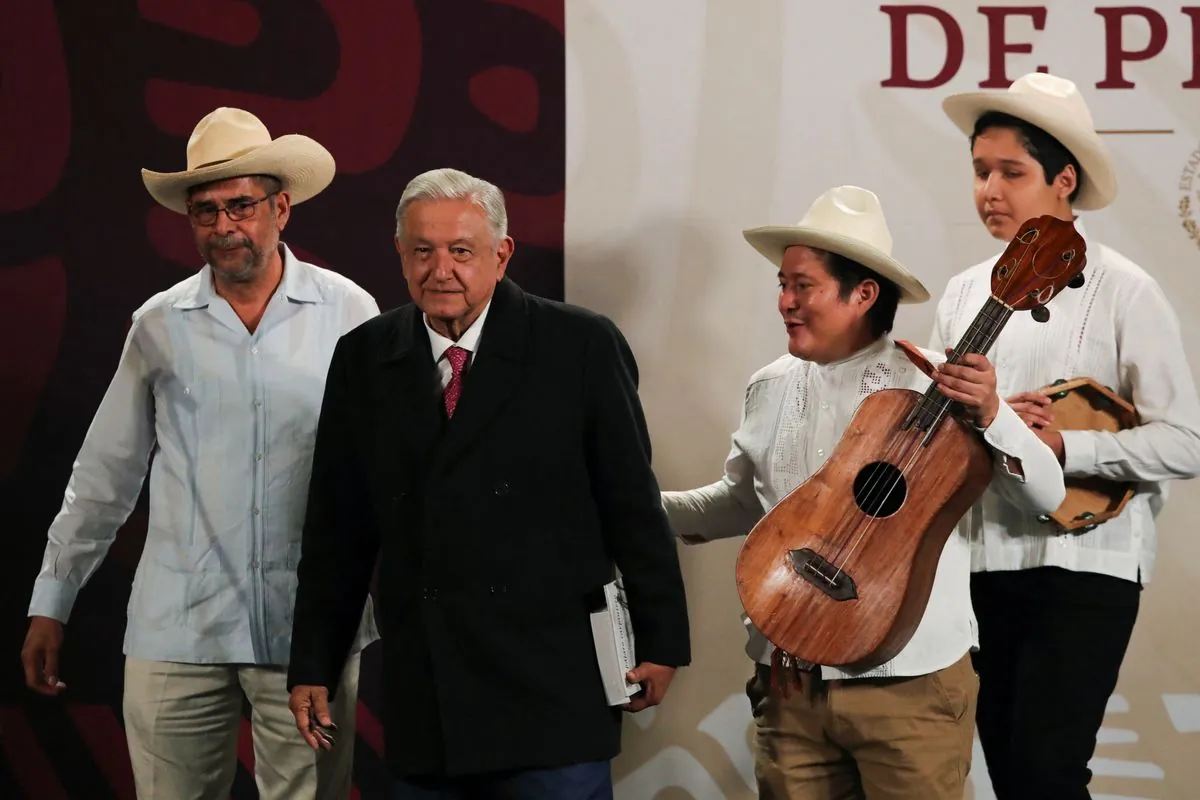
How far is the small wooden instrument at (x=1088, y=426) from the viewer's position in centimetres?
294

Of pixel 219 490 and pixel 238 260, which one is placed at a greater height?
pixel 238 260

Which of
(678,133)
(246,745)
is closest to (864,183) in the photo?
(678,133)

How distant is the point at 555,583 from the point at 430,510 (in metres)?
0.26

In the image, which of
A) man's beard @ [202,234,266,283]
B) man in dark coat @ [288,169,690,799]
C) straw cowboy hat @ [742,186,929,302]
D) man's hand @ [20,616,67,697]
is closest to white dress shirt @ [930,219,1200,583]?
straw cowboy hat @ [742,186,929,302]

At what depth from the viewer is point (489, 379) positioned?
2.58m

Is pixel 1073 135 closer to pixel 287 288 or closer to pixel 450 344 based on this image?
pixel 450 344

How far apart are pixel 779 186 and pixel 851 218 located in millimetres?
1077

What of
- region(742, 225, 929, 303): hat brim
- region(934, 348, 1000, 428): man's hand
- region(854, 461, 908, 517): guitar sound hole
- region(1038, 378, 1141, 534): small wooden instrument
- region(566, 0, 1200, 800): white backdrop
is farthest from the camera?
region(566, 0, 1200, 800): white backdrop

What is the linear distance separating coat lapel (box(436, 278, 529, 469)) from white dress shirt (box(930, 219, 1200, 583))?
109 cm

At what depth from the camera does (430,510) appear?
2.56 metres

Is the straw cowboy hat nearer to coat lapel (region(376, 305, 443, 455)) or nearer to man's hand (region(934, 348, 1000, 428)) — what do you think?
man's hand (region(934, 348, 1000, 428))

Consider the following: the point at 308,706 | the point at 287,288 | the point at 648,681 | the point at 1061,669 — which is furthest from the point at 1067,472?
the point at 287,288

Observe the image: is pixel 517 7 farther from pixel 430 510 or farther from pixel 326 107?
pixel 430 510

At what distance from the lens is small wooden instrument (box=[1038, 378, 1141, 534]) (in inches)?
116
